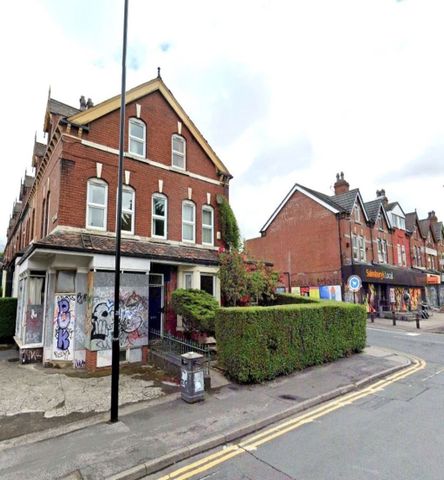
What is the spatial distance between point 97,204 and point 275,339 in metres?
7.97

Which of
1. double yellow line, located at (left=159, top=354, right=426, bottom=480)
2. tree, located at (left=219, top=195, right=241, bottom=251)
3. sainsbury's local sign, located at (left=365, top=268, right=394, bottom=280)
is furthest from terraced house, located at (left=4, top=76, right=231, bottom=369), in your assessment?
sainsbury's local sign, located at (left=365, top=268, right=394, bottom=280)

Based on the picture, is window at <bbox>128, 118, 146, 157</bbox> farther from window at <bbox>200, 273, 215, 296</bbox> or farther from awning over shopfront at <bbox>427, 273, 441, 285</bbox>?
Answer: awning over shopfront at <bbox>427, 273, 441, 285</bbox>

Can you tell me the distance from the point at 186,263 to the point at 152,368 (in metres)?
4.12

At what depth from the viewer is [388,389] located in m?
8.80

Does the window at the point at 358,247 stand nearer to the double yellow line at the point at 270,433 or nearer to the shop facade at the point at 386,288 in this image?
the shop facade at the point at 386,288

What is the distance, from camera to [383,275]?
28.9 meters

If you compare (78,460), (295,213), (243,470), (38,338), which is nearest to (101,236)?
(38,338)

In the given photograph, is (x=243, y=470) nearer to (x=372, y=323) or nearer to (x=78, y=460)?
(x=78, y=460)

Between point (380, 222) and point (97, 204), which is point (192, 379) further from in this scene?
point (380, 222)

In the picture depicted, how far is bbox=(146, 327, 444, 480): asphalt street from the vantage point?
4746 millimetres

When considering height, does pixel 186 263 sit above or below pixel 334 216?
below

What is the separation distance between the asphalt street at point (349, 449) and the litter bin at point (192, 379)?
6.84 ft

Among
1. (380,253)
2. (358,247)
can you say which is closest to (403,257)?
(380,253)

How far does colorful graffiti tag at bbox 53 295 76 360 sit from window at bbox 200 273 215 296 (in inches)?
202
